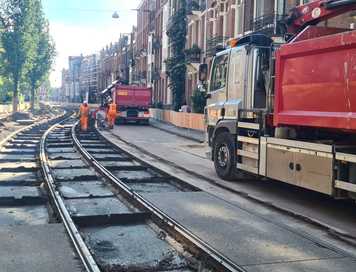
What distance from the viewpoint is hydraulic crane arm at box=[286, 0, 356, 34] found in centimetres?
934

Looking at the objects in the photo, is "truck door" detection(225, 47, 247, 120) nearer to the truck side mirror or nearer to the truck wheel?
the truck wheel

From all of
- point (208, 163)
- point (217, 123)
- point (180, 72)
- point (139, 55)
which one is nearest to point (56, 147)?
point (208, 163)

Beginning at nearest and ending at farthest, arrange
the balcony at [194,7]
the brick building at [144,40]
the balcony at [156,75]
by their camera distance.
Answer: the balcony at [194,7] → the balcony at [156,75] → the brick building at [144,40]

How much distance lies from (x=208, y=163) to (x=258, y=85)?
489cm

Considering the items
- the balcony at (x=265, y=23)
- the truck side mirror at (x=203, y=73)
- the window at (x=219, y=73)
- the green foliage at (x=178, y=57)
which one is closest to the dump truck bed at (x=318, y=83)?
the window at (x=219, y=73)

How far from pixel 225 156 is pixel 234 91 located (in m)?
1.48

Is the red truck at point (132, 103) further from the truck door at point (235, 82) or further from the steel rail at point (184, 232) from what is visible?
the steel rail at point (184, 232)

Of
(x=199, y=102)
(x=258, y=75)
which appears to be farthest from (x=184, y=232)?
(x=199, y=102)

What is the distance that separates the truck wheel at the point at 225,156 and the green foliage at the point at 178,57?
1146 inches

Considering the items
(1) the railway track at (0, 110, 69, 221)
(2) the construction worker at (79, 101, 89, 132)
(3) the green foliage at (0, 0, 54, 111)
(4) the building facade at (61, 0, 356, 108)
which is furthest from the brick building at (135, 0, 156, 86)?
(1) the railway track at (0, 110, 69, 221)

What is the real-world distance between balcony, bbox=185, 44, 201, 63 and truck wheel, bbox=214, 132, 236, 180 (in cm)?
2580

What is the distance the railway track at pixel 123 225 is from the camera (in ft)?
19.4

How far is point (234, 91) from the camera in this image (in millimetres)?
11938

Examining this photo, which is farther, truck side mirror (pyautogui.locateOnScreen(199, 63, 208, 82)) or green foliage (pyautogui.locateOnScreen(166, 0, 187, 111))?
green foliage (pyautogui.locateOnScreen(166, 0, 187, 111))
